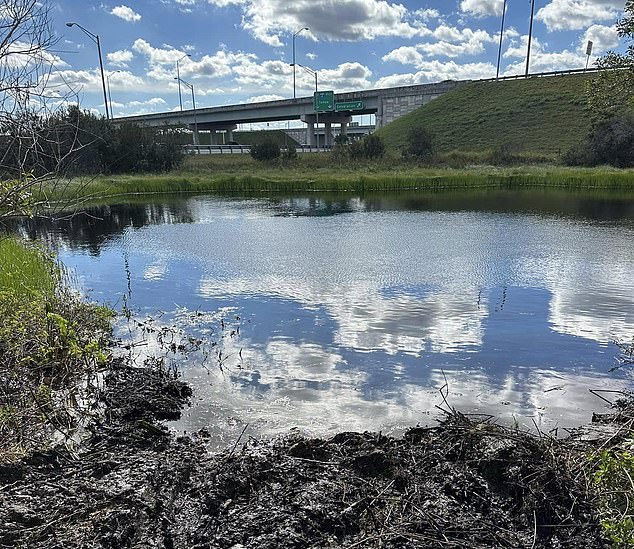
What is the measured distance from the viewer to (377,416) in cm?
564

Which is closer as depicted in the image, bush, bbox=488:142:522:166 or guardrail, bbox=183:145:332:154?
bush, bbox=488:142:522:166

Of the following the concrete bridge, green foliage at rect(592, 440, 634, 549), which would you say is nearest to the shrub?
the concrete bridge

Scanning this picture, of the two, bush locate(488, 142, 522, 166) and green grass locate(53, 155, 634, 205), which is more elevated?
bush locate(488, 142, 522, 166)

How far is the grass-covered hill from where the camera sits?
54800 mm

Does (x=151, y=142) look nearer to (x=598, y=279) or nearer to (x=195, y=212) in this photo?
(x=195, y=212)

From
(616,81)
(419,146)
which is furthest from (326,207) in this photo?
(419,146)

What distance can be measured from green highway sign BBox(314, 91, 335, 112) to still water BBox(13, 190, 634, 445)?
49582 millimetres

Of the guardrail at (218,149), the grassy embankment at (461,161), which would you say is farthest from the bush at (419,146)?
the guardrail at (218,149)

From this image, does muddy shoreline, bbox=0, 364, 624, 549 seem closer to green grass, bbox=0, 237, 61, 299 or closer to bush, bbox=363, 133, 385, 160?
green grass, bbox=0, 237, 61, 299

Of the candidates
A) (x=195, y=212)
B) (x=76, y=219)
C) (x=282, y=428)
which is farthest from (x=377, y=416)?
(x=76, y=219)

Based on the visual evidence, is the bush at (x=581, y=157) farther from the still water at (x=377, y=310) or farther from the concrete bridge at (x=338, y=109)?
the concrete bridge at (x=338, y=109)

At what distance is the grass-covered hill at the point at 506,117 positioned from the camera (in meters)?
54.8

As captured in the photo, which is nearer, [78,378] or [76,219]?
[78,378]

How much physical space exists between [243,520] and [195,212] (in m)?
22.2
